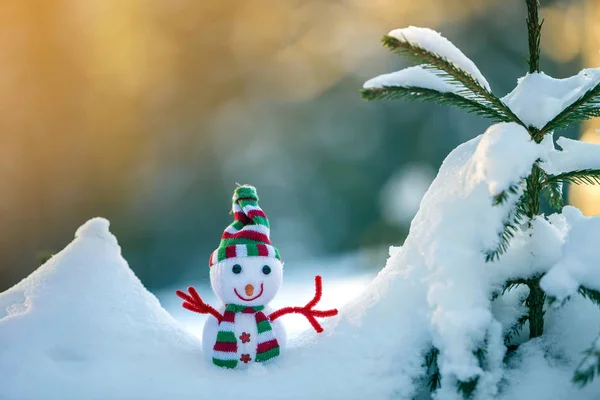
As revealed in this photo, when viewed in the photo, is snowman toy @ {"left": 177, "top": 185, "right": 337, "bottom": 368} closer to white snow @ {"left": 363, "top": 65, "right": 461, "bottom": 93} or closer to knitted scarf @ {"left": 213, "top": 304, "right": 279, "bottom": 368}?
knitted scarf @ {"left": 213, "top": 304, "right": 279, "bottom": 368}

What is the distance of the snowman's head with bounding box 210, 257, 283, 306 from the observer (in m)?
1.04

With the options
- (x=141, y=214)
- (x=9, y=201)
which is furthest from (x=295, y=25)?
(x=9, y=201)

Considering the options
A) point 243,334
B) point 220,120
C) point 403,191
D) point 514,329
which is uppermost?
point 220,120

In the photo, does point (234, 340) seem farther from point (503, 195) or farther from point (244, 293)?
point (503, 195)

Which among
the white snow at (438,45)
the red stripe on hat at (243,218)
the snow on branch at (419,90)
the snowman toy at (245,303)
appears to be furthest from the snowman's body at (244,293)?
the white snow at (438,45)

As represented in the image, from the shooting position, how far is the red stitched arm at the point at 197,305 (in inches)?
41.8

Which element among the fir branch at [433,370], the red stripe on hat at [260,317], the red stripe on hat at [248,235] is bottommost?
the fir branch at [433,370]

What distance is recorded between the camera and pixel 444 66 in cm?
87

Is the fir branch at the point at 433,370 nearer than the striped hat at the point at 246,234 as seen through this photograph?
Yes

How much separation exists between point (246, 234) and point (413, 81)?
0.46 metres

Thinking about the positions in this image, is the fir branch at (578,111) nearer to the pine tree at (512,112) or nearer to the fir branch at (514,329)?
the pine tree at (512,112)

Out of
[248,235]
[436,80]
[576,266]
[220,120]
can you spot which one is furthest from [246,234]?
[220,120]

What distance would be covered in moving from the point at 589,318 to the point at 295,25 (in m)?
4.26

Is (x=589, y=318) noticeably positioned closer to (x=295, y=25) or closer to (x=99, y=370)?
(x=99, y=370)
